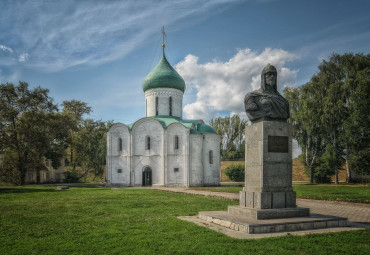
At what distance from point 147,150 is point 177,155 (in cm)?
320

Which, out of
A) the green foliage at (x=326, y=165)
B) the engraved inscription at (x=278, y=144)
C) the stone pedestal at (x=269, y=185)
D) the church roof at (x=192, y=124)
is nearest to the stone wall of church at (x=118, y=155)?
the church roof at (x=192, y=124)

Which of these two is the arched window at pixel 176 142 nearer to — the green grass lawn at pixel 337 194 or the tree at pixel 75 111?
the green grass lawn at pixel 337 194

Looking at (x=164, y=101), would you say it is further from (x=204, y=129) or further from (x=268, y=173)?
(x=268, y=173)

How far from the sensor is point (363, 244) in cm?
604

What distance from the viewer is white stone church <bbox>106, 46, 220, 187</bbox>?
30.1 m

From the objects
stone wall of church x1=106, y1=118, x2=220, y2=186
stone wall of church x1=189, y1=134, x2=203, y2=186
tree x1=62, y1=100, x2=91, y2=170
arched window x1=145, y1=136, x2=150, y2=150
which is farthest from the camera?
tree x1=62, y1=100, x2=91, y2=170

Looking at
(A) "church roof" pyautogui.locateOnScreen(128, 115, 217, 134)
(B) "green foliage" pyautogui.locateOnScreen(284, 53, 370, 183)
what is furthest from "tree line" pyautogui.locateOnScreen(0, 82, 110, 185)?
(B) "green foliage" pyautogui.locateOnScreen(284, 53, 370, 183)

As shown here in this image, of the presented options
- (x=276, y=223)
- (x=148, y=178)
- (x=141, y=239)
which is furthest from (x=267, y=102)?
(x=148, y=178)

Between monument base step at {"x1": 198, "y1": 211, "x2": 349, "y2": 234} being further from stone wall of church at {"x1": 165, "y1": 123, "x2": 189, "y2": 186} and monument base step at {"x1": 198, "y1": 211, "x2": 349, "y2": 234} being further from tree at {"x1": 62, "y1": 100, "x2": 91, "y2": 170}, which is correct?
tree at {"x1": 62, "y1": 100, "x2": 91, "y2": 170}

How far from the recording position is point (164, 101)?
33.8m

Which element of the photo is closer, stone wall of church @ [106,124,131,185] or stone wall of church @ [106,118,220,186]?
stone wall of church @ [106,118,220,186]

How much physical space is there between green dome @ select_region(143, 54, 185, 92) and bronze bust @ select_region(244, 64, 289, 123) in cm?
2473

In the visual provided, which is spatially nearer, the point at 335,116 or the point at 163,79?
the point at 335,116

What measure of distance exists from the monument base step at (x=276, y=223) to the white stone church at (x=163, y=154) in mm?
21657
